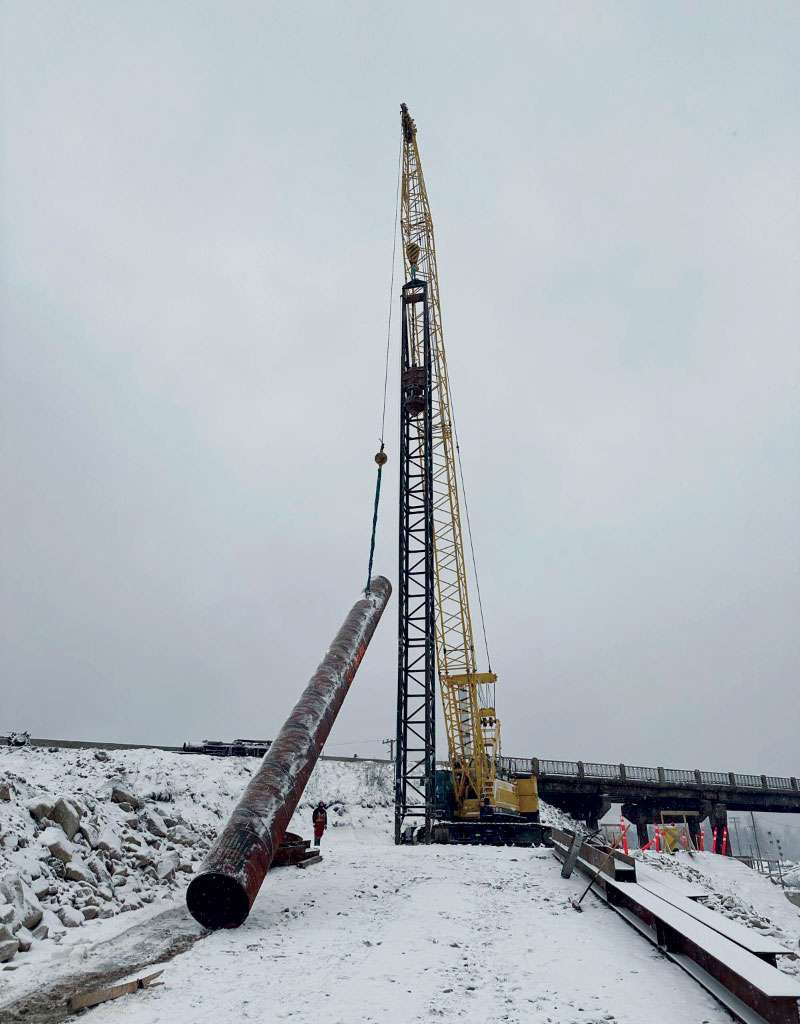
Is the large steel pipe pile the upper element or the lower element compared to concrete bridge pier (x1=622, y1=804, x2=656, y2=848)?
upper

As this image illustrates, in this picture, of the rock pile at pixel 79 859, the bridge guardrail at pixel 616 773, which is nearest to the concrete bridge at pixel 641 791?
the bridge guardrail at pixel 616 773

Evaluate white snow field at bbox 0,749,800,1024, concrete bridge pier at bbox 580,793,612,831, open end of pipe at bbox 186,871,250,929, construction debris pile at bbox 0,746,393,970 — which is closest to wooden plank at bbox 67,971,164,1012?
white snow field at bbox 0,749,800,1024

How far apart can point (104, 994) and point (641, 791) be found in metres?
42.4

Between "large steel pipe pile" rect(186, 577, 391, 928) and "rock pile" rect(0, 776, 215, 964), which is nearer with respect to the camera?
"rock pile" rect(0, 776, 215, 964)

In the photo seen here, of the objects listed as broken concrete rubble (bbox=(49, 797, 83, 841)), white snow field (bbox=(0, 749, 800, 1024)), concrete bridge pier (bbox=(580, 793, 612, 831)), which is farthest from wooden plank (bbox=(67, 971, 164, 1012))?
concrete bridge pier (bbox=(580, 793, 612, 831))

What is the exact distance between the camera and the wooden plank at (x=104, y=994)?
5.59 metres

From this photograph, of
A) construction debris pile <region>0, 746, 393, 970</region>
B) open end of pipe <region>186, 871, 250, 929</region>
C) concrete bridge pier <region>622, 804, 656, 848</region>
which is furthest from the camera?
concrete bridge pier <region>622, 804, 656, 848</region>

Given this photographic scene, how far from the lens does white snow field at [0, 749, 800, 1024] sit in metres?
5.54

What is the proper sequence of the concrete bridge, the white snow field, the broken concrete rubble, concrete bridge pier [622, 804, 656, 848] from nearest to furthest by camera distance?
the white snow field, the broken concrete rubble, the concrete bridge, concrete bridge pier [622, 804, 656, 848]

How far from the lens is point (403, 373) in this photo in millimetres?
28766

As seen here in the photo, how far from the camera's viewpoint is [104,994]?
573 centimetres

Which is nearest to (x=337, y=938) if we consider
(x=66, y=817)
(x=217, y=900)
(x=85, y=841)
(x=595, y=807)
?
(x=217, y=900)

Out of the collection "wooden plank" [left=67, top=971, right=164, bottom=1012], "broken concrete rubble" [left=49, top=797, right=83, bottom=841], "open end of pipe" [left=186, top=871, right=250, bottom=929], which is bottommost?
"wooden plank" [left=67, top=971, right=164, bottom=1012]

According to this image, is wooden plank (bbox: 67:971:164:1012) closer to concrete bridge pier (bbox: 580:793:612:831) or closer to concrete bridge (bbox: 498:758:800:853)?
concrete bridge (bbox: 498:758:800:853)
